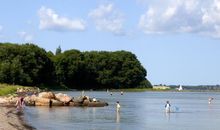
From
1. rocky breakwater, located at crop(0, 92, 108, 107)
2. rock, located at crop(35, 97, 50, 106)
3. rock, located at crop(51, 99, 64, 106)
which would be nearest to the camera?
rocky breakwater, located at crop(0, 92, 108, 107)

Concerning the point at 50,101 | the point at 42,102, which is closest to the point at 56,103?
the point at 50,101

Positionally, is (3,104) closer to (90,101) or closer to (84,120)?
(90,101)

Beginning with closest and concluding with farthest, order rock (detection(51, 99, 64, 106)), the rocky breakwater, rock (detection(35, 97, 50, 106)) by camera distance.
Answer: the rocky breakwater → rock (detection(35, 97, 50, 106)) → rock (detection(51, 99, 64, 106))

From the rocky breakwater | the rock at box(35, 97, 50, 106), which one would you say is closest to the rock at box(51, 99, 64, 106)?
the rocky breakwater

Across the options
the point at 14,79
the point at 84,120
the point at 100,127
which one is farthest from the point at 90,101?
the point at 14,79

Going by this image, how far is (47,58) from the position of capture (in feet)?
618

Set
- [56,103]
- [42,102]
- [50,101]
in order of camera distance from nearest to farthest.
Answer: [50,101] → [42,102] → [56,103]

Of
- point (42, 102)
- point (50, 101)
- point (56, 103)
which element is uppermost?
point (50, 101)

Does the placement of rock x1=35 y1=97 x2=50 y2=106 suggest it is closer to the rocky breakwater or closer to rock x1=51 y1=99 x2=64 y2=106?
the rocky breakwater

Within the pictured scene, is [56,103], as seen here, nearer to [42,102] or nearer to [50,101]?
[50,101]

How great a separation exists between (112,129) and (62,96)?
42.4 metres

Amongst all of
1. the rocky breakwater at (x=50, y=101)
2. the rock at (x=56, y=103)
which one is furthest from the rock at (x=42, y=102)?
the rock at (x=56, y=103)

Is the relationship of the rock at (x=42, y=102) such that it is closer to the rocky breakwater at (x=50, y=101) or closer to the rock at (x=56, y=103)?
the rocky breakwater at (x=50, y=101)

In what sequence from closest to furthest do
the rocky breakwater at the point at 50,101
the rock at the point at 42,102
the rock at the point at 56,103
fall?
the rocky breakwater at the point at 50,101 < the rock at the point at 42,102 < the rock at the point at 56,103
